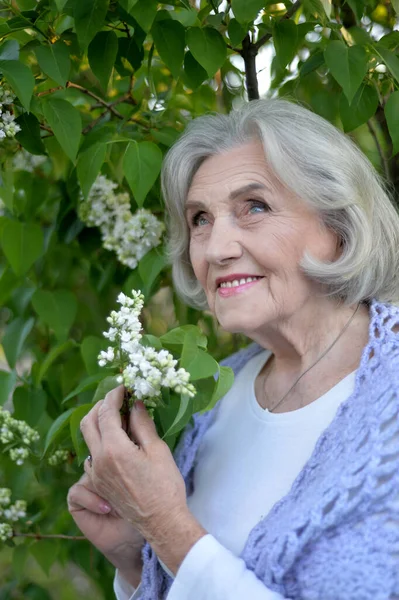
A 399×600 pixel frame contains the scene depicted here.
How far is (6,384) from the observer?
1800 millimetres

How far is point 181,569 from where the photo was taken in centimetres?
133

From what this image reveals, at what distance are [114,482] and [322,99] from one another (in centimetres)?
105

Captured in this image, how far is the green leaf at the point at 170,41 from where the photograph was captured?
1.62m

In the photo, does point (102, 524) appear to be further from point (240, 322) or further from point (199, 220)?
point (199, 220)

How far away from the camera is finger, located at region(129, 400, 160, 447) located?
1.37m

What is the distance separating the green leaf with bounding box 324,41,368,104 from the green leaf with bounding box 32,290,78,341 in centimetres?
84

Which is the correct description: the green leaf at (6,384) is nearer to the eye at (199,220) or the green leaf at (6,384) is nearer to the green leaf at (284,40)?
the eye at (199,220)

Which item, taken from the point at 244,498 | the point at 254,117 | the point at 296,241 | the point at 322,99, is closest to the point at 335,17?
the point at 322,99

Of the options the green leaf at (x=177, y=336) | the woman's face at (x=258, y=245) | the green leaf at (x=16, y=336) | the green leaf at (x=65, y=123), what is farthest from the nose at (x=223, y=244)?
the green leaf at (x=16, y=336)

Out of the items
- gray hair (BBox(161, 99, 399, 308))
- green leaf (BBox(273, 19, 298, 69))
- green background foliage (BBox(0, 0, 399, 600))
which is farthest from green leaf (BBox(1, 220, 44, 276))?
green leaf (BBox(273, 19, 298, 69))

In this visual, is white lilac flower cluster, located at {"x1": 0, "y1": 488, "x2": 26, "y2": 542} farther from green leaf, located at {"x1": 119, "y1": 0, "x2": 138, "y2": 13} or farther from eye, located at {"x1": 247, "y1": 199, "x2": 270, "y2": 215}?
green leaf, located at {"x1": 119, "y1": 0, "x2": 138, "y2": 13}

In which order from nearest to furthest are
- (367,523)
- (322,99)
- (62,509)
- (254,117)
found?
1. (367,523)
2. (254,117)
3. (322,99)
4. (62,509)

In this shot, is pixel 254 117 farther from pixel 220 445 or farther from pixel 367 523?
pixel 367 523

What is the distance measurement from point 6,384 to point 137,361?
0.72 metres
